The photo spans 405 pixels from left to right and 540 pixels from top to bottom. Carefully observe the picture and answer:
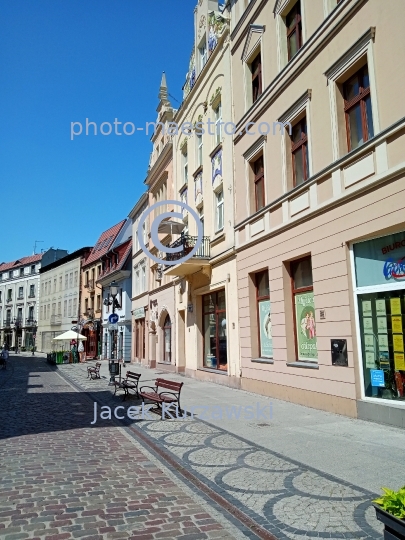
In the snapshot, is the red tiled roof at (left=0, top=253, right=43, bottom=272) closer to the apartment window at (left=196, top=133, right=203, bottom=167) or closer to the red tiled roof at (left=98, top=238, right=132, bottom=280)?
the red tiled roof at (left=98, top=238, right=132, bottom=280)

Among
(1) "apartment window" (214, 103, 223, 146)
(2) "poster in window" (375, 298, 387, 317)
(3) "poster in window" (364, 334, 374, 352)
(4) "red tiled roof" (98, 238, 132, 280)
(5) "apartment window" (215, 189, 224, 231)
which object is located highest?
(1) "apartment window" (214, 103, 223, 146)

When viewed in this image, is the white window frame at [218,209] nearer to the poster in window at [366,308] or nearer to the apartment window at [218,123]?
the apartment window at [218,123]

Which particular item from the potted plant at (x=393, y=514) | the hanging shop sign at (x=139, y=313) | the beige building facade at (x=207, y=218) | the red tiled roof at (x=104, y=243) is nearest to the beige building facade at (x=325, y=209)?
the beige building facade at (x=207, y=218)

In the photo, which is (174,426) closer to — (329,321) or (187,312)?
(329,321)

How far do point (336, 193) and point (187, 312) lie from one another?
11784mm

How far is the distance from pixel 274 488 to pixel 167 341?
64.6 ft

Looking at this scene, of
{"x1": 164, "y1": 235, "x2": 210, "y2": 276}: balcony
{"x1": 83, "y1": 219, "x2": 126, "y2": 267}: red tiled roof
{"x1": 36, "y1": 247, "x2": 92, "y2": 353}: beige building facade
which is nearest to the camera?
{"x1": 164, "y1": 235, "x2": 210, "y2": 276}: balcony

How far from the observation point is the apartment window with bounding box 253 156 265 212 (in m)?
14.4

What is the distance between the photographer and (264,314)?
13.8 meters

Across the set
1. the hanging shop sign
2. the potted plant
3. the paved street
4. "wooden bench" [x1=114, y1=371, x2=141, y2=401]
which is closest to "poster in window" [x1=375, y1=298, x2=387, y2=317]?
the paved street

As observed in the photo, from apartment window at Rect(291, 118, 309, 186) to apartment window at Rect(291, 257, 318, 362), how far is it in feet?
7.54

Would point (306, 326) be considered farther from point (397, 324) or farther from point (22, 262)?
point (22, 262)

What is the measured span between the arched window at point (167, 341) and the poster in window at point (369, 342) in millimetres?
15616

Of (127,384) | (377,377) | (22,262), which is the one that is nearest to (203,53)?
(127,384)
